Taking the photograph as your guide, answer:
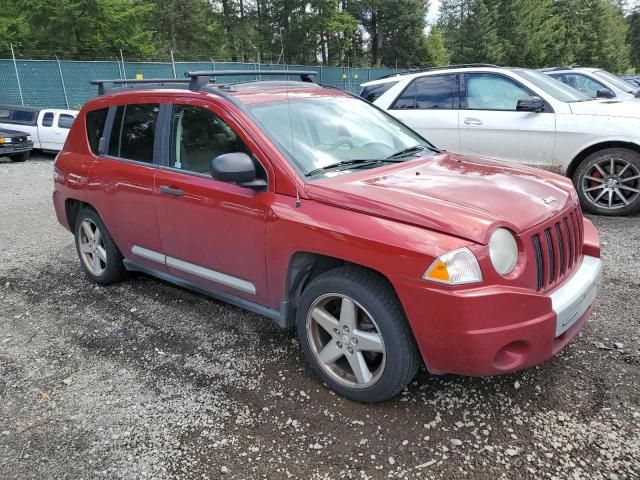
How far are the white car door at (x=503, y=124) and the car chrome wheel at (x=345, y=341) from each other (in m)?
4.65

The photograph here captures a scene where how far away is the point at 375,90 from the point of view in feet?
27.3

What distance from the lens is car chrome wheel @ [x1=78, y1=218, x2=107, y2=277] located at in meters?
4.80

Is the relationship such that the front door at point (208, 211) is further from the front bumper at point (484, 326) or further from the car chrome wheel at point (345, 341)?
the front bumper at point (484, 326)

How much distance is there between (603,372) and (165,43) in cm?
4222

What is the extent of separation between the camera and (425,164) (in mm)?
3518

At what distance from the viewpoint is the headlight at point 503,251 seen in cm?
251

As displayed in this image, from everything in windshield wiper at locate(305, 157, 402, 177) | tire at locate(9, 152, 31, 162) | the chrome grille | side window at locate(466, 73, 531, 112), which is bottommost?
tire at locate(9, 152, 31, 162)

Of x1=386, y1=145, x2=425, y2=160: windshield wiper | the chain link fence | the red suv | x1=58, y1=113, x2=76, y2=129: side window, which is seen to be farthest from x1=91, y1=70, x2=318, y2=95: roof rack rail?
the chain link fence

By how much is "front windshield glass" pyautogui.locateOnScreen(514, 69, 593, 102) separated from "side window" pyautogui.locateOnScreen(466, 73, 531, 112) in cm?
21

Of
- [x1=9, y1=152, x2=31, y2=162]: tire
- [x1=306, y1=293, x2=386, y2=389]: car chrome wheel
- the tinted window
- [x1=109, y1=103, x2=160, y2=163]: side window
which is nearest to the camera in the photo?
[x1=306, y1=293, x2=386, y2=389]: car chrome wheel

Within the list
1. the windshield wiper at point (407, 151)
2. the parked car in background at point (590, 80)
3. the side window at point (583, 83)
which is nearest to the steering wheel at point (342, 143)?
the windshield wiper at point (407, 151)

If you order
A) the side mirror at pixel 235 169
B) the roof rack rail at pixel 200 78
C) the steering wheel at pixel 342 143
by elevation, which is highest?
the roof rack rail at pixel 200 78

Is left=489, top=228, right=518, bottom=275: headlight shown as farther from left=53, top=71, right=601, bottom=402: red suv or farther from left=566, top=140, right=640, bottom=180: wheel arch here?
left=566, top=140, right=640, bottom=180: wheel arch

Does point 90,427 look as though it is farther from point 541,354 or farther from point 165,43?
point 165,43
